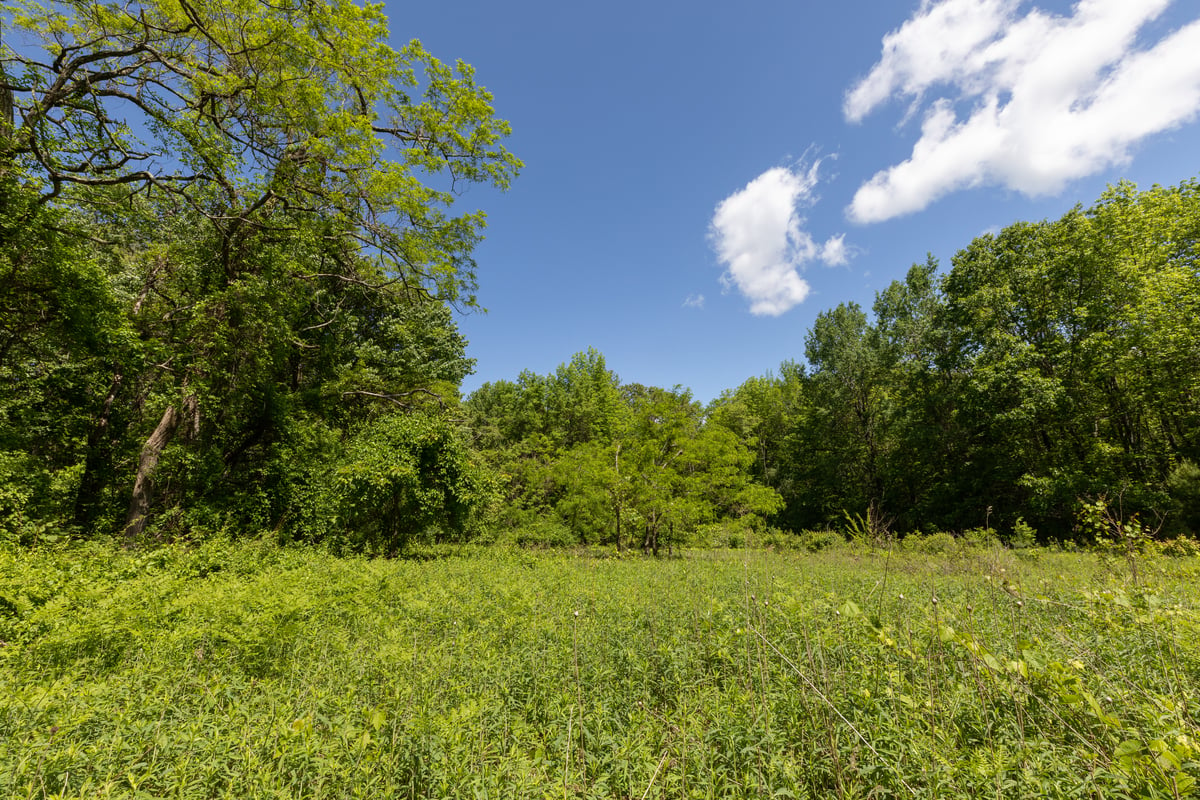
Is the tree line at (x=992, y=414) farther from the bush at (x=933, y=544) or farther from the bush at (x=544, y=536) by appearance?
the bush at (x=933, y=544)

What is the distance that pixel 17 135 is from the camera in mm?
6996

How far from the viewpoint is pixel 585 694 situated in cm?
354

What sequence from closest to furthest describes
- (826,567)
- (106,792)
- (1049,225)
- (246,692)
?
(106,792) < (246,692) < (826,567) < (1049,225)

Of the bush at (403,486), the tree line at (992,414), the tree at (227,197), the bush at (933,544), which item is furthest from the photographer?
the tree line at (992,414)

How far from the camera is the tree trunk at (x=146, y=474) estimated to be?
9227 millimetres

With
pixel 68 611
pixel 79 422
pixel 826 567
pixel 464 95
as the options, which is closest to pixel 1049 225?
pixel 826 567

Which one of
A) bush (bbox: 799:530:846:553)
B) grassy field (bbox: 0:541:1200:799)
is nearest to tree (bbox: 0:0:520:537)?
grassy field (bbox: 0:541:1200:799)

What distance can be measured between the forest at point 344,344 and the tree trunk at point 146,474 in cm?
5

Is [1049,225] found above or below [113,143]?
above

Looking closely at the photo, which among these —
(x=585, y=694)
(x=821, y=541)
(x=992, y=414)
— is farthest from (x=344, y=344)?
(x=992, y=414)

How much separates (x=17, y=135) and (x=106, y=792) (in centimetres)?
1134

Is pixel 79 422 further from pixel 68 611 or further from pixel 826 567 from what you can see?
pixel 826 567

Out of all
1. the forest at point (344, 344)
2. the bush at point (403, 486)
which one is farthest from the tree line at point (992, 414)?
the bush at point (403, 486)

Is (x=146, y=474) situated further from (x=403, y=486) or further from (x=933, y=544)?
(x=933, y=544)
